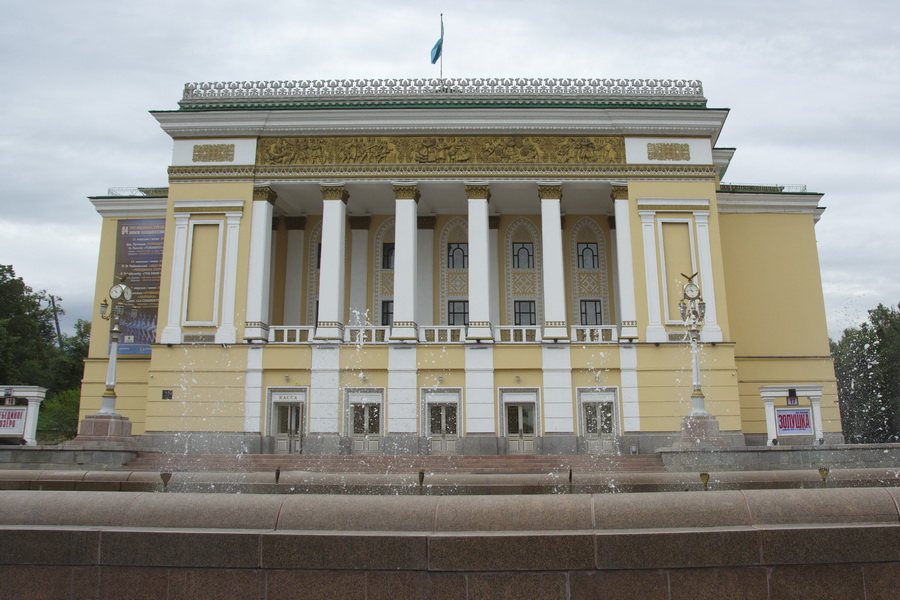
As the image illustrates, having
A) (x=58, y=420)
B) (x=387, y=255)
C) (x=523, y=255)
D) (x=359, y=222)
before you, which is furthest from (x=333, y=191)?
(x=58, y=420)

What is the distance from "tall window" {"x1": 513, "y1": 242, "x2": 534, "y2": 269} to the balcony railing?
3.93m

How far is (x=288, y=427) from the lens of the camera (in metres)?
26.0

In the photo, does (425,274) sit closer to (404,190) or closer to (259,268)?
(404,190)

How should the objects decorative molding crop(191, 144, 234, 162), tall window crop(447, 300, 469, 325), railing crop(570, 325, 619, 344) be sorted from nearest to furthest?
railing crop(570, 325, 619, 344), decorative molding crop(191, 144, 234, 162), tall window crop(447, 300, 469, 325)

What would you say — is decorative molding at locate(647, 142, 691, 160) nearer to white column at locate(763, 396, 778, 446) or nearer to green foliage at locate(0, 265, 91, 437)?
white column at locate(763, 396, 778, 446)

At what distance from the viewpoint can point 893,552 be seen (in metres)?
5.45

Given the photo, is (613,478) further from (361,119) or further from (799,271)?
(799,271)

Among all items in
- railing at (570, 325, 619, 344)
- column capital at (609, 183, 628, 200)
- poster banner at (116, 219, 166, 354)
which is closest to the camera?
railing at (570, 325, 619, 344)

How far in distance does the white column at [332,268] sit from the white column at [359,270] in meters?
3.01

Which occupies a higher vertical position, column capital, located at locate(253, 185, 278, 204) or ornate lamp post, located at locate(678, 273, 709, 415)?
column capital, located at locate(253, 185, 278, 204)

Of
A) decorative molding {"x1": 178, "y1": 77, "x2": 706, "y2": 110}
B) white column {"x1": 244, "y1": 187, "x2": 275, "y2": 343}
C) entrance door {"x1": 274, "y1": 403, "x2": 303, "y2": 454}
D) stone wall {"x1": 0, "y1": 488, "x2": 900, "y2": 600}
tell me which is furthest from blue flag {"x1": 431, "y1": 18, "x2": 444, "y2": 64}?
stone wall {"x1": 0, "y1": 488, "x2": 900, "y2": 600}

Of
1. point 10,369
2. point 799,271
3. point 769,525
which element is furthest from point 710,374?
point 10,369

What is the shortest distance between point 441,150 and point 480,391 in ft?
31.0

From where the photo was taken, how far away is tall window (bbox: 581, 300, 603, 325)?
99.9 ft
